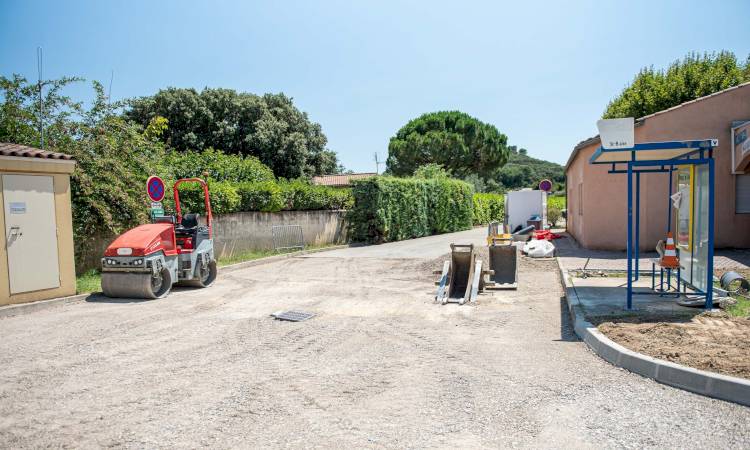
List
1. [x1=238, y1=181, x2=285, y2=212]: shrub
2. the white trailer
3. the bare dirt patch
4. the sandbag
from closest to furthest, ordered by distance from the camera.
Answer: the bare dirt patch < the sandbag < [x1=238, y1=181, x2=285, y2=212]: shrub < the white trailer

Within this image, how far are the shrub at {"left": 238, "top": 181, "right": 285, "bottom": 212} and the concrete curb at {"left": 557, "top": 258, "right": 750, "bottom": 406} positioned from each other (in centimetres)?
1279

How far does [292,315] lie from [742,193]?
1253 centimetres

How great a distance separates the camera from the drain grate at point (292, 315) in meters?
8.17

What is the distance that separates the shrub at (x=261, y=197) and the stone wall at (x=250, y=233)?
8.5 inches

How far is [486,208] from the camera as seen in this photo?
41.6 metres

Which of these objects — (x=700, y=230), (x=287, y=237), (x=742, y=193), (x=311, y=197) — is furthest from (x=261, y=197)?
(x=742, y=193)

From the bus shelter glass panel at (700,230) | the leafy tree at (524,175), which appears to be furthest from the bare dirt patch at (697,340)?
the leafy tree at (524,175)

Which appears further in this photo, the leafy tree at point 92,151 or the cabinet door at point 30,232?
the leafy tree at point 92,151

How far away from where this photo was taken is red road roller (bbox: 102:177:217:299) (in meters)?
9.67

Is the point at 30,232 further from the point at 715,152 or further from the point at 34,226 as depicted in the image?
the point at 715,152

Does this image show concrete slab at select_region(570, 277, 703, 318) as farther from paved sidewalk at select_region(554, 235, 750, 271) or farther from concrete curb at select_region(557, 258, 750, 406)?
paved sidewalk at select_region(554, 235, 750, 271)

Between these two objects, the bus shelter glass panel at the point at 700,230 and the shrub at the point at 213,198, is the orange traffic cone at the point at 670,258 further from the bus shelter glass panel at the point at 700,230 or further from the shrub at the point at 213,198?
the shrub at the point at 213,198

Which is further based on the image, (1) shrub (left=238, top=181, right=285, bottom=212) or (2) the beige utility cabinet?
(1) shrub (left=238, top=181, right=285, bottom=212)

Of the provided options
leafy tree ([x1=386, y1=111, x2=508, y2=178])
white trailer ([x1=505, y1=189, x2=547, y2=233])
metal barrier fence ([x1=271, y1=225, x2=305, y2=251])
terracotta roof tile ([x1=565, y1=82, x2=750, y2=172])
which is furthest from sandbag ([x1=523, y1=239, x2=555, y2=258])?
leafy tree ([x1=386, y1=111, x2=508, y2=178])
